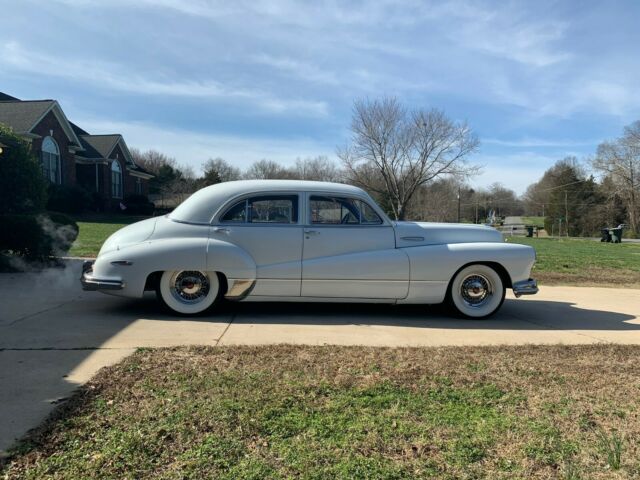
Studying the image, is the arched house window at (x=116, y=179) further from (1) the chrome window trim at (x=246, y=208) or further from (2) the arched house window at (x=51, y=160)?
(1) the chrome window trim at (x=246, y=208)

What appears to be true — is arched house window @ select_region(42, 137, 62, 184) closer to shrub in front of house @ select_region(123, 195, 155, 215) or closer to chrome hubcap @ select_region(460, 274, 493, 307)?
shrub in front of house @ select_region(123, 195, 155, 215)

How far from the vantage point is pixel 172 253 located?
5.65 meters

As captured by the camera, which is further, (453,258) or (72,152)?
(72,152)

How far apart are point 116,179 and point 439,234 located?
36212 millimetres

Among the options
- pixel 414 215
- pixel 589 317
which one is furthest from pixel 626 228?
pixel 589 317

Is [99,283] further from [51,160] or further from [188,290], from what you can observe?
[51,160]

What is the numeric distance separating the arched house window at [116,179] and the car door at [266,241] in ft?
112

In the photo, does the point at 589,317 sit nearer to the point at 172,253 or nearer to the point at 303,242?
the point at 303,242

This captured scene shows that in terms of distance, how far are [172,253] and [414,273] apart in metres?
2.91

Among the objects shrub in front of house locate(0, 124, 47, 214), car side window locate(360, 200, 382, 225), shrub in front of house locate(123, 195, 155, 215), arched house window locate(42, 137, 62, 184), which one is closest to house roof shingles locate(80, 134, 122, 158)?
shrub in front of house locate(123, 195, 155, 215)

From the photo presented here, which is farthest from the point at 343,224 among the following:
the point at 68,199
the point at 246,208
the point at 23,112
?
the point at 23,112

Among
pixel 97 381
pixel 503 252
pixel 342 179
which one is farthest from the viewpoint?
pixel 342 179

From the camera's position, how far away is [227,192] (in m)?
6.03

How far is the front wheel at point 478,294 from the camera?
6.16 metres
